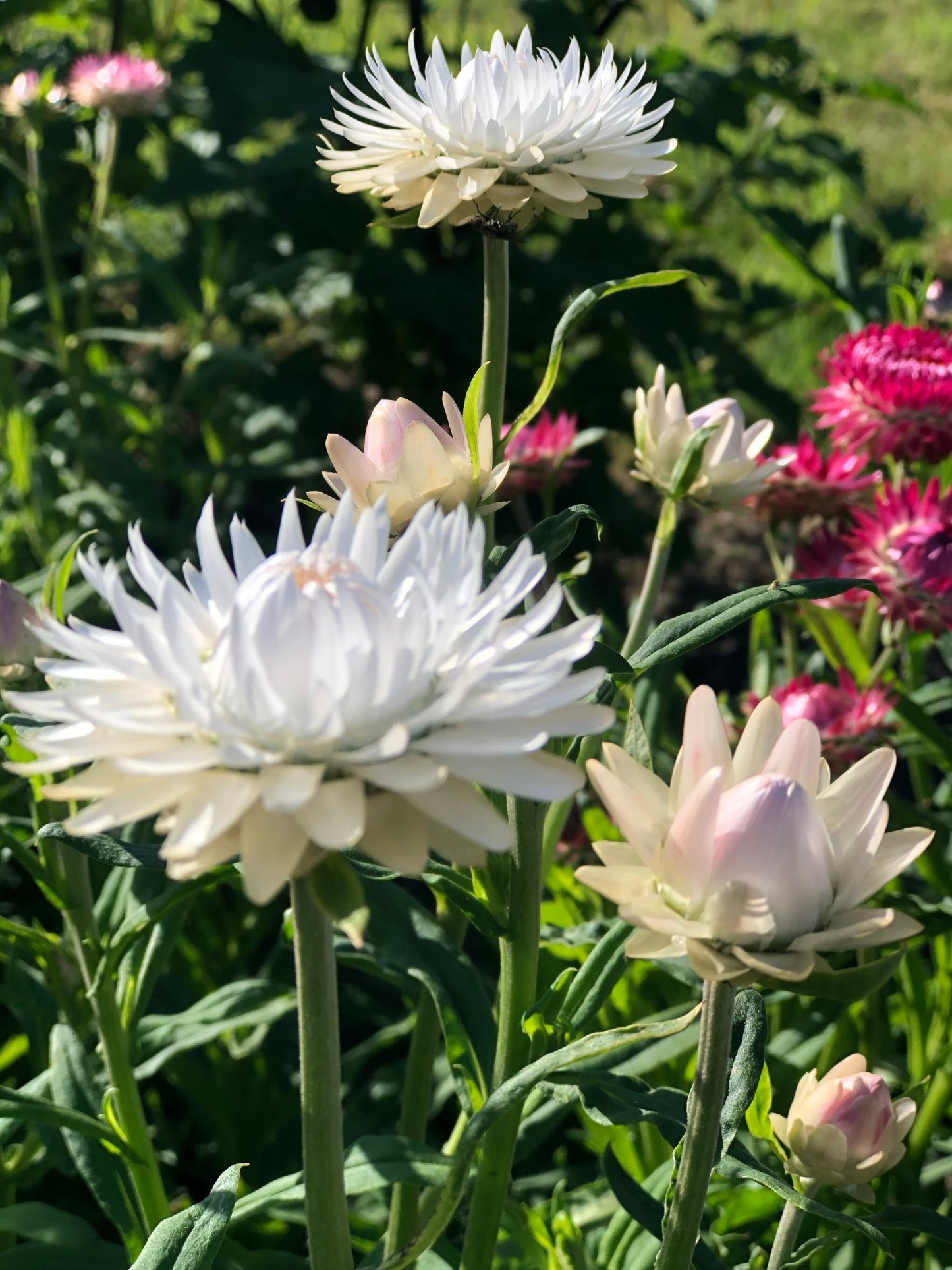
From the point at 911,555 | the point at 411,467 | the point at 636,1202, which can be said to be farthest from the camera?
the point at 911,555

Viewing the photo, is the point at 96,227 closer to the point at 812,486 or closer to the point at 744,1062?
the point at 812,486

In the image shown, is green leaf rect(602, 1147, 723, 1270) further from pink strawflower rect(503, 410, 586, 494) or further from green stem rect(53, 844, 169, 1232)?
pink strawflower rect(503, 410, 586, 494)

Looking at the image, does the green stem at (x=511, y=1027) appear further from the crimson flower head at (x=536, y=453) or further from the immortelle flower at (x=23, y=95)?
the immortelle flower at (x=23, y=95)

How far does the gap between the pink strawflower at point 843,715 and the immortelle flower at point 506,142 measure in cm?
55

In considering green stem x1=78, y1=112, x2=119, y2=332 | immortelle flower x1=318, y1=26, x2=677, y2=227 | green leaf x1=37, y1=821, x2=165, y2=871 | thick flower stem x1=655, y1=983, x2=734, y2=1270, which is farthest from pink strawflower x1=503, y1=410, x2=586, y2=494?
green stem x1=78, y1=112, x2=119, y2=332

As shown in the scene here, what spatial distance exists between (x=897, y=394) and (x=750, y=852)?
0.89m

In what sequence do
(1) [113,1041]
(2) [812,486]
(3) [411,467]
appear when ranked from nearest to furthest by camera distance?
(3) [411,467], (1) [113,1041], (2) [812,486]

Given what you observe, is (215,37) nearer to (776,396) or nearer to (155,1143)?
(776,396)

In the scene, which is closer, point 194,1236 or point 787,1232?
point 194,1236

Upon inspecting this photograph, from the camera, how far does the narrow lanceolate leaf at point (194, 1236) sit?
0.74 m

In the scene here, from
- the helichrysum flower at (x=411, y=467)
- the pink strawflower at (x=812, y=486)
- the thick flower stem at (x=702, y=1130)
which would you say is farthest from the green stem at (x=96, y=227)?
the thick flower stem at (x=702, y=1130)

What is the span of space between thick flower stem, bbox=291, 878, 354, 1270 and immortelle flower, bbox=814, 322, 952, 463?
0.95m

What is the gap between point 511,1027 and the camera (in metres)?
0.94

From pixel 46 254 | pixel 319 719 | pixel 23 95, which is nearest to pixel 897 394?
pixel 319 719
